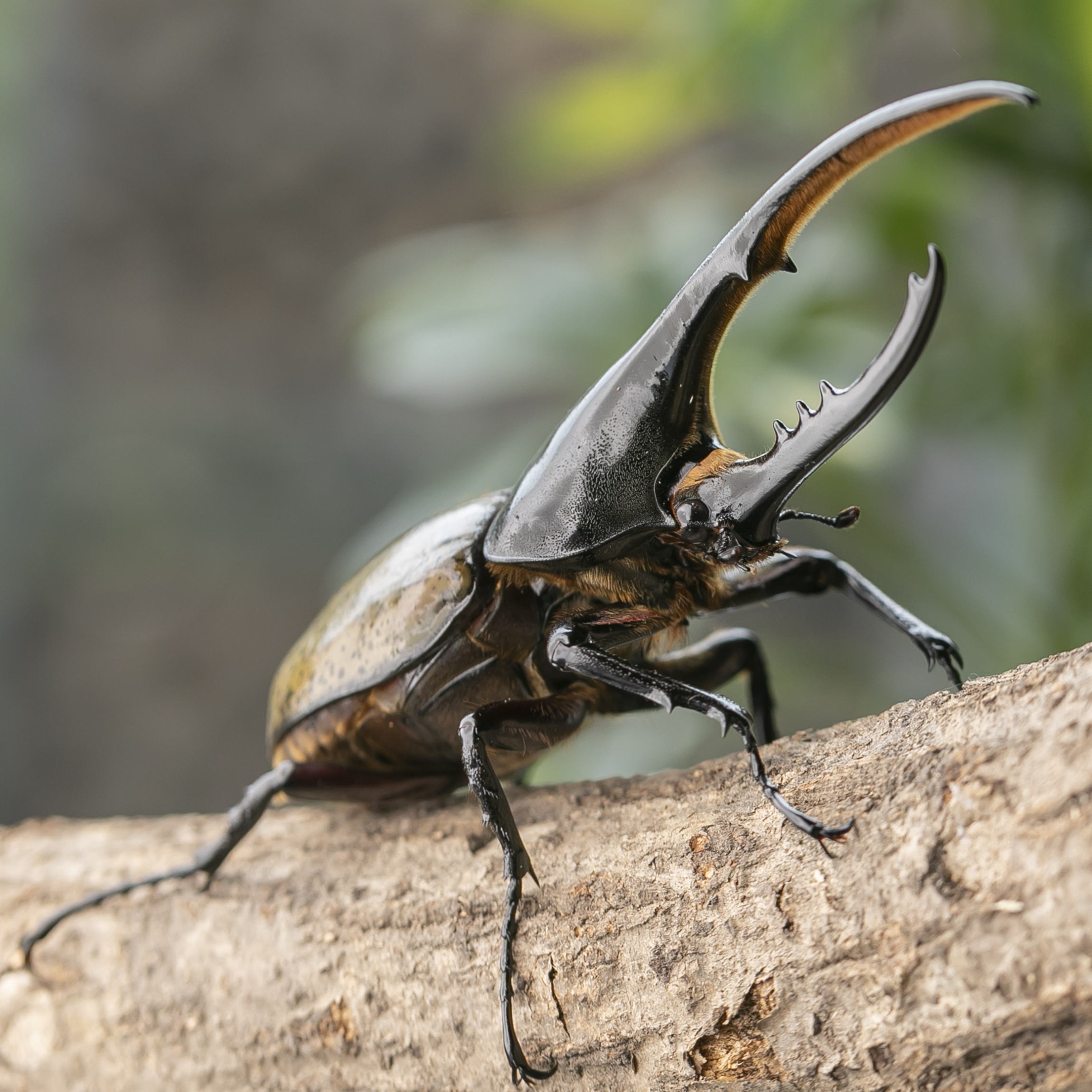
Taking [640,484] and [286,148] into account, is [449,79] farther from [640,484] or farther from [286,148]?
[640,484]

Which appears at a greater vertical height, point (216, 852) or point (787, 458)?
point (787, 458)

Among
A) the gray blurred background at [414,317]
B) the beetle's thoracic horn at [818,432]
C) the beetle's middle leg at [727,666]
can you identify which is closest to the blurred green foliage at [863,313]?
the gray blurred background at [414,317]

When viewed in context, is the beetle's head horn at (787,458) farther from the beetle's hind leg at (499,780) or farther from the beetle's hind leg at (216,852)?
the beetle's hind leg at (216,852)

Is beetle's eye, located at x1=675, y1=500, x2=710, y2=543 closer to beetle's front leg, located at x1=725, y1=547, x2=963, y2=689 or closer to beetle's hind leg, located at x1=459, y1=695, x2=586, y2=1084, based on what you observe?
beetle's front leg, located at x1=725, y1=547, x2=963, y2=689

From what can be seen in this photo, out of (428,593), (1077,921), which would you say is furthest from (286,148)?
(1077,921)

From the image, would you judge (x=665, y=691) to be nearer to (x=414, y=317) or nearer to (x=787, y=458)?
(x=787, y=458)

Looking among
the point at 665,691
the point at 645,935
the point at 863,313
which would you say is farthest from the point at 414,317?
the point at 645,935
